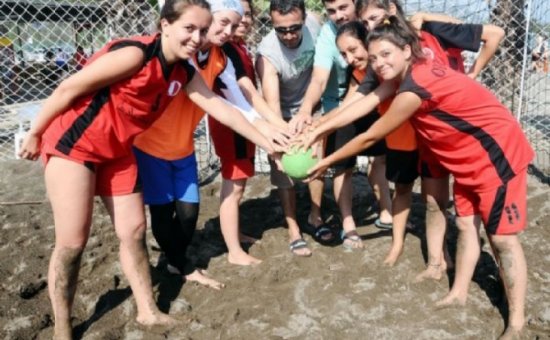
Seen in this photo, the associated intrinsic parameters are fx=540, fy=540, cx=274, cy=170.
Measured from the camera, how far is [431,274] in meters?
3.89

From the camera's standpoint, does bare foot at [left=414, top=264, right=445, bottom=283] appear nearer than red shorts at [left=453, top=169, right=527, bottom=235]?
No

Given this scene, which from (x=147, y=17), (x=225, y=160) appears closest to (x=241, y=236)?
(x=225, y=160)

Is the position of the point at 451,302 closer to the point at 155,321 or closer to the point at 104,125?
the point at 155,321

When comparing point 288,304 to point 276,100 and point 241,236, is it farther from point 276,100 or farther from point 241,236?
point 276,100

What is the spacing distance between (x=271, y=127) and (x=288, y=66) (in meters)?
0.66

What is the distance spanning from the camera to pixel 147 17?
28.8ft

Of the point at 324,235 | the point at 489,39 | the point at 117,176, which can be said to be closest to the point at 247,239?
the point at 324,235

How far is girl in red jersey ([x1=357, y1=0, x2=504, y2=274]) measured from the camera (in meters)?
3.61

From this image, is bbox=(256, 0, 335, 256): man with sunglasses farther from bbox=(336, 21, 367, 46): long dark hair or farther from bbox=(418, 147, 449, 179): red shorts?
bbox=(418, 147, 449, 179): red shorts

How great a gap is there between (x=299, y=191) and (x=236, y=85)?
7.61 feet

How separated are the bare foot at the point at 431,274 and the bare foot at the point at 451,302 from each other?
315 millimetres

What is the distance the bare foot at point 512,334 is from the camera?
3.14 metres

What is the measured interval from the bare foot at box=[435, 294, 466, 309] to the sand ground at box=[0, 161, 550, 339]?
0.04 meters

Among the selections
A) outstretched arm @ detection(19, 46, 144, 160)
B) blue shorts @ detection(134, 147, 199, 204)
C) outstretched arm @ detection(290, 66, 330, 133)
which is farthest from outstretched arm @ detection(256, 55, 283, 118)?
outstretched arm @ detection(19, 46, 144, 160)
